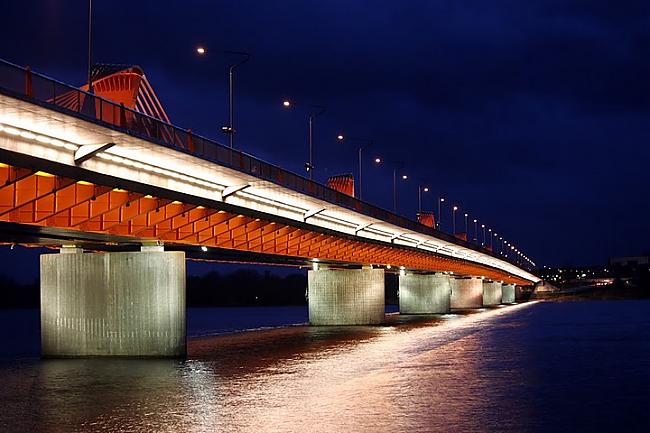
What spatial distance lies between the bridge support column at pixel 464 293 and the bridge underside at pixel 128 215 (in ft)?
282

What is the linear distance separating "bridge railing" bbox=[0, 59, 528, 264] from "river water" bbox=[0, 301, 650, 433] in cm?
818

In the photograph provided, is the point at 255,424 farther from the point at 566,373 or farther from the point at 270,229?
the point at 270,229

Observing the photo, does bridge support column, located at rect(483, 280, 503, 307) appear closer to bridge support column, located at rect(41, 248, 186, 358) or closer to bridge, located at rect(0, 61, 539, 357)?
bridge, located at rect(0, 61, 539, 357)

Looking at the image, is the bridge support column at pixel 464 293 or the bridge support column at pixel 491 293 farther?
the bridge support column at pixel 491 293

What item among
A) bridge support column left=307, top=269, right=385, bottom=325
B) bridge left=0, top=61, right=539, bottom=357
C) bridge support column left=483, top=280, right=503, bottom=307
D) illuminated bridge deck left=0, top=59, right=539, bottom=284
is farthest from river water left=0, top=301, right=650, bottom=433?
bridge support column left=483, top=280, right=503, bottom=307

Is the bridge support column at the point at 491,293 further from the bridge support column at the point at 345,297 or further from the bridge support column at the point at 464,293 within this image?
the bridge support column at the point at 345,297

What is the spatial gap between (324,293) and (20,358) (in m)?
36.0

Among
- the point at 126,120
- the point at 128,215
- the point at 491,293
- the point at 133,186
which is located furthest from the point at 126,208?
the point at 491,293

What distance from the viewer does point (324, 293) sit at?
Result: 81375 mm

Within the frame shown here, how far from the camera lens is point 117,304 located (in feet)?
134

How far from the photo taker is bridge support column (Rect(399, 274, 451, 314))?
116 metres

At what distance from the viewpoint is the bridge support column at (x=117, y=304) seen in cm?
4103

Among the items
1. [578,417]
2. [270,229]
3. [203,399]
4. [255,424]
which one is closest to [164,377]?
[203,399]

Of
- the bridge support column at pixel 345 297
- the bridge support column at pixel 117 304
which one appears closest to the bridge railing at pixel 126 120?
the bridge support column at pixel 117 304
